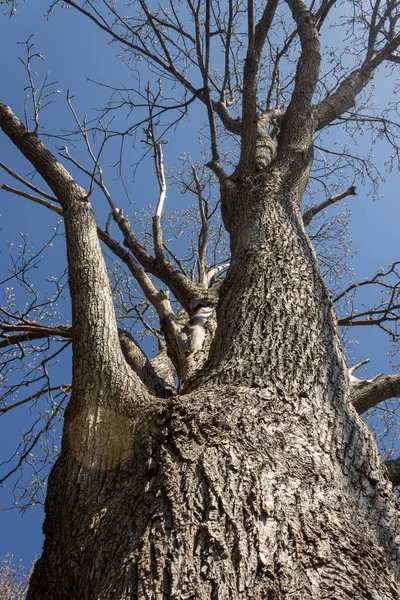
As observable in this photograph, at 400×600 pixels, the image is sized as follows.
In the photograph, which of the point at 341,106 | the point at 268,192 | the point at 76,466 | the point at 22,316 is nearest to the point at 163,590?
the point at 76,466

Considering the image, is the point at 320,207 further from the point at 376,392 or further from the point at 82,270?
the point at 82,270

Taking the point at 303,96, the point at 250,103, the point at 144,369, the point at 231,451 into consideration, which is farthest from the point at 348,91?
the point at 231,451

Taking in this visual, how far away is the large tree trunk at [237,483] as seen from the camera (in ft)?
3.74

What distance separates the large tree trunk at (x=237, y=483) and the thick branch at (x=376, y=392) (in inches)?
38.1

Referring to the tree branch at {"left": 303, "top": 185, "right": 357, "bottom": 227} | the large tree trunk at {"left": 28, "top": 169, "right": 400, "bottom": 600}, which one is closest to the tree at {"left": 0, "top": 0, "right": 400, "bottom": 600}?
the large tree trunk at {"left": 28, "top": 169, "right": 400, "bottom": 600}

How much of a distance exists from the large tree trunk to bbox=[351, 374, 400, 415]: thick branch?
3.18 ft

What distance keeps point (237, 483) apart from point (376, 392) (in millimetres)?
1940

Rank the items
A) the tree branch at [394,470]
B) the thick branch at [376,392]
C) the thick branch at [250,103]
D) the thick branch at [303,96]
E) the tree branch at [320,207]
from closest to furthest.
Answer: the tree branch at [394,470] < the thick branch at [376,392] < the thick branch at [303,96] < the thick branch at [250,103] < the tree branch at [320,207]

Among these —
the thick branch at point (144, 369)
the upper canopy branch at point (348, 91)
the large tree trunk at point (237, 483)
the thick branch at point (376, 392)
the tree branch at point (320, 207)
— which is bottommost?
the large tree trunk at point (237, 483)

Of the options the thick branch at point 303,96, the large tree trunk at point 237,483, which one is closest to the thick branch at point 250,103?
the thick branch at point 303,96

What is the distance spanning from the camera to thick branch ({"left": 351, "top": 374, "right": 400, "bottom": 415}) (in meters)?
2.95

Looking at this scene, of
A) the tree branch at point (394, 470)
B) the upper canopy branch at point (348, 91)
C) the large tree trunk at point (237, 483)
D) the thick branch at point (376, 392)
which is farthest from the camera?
the upper canopy branch at point (348, 91)

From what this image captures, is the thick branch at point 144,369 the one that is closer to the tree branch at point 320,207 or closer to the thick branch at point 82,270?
the thick branch at point 82,270

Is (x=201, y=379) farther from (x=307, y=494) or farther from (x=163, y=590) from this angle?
(x=163, y=590)
